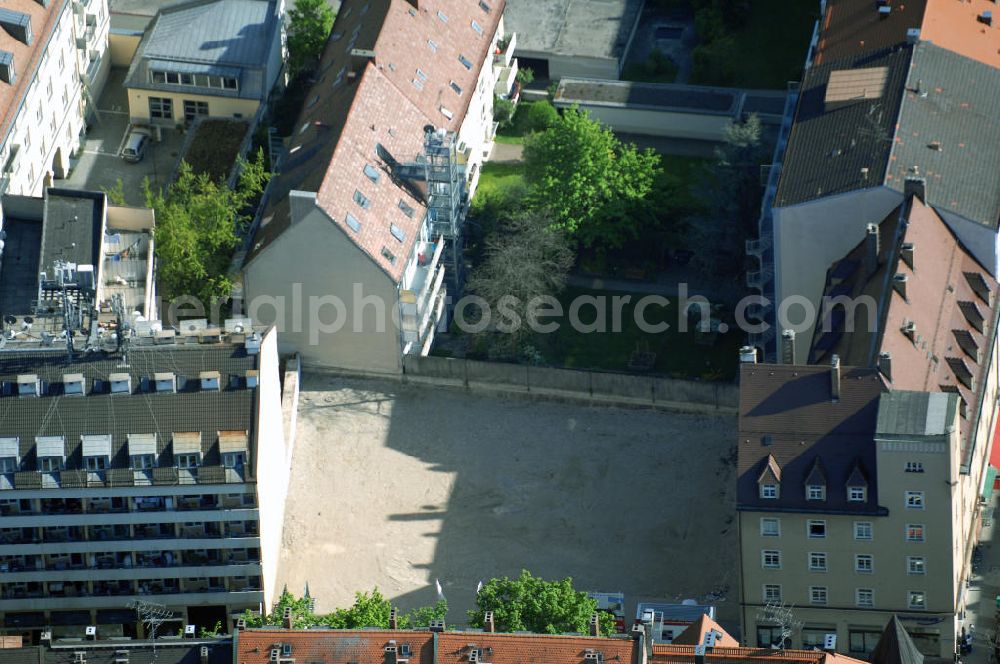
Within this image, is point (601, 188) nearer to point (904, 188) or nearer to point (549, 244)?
point (549, 244)

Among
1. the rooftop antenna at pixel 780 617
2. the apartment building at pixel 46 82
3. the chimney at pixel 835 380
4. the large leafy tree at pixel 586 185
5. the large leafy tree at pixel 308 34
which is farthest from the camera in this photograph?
the large leafy tree at pixel 308 34

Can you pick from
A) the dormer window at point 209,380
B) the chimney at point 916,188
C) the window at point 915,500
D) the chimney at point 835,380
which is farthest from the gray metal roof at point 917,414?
the dormer window at point 209,380

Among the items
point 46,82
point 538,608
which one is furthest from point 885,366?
point 46,82

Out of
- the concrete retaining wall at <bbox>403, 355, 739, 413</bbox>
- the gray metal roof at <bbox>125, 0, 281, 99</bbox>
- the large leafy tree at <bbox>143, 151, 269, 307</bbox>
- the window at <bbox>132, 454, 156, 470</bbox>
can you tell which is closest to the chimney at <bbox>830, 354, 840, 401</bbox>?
the concrete retaining wall at <bbox>403, 355, 739, 413</bbox>

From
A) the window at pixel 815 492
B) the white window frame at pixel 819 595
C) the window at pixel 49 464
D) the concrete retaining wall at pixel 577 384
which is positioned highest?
the concrete retaining wall at pixel 577 384

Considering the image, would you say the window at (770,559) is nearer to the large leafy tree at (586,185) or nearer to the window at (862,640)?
the window at (862,640)

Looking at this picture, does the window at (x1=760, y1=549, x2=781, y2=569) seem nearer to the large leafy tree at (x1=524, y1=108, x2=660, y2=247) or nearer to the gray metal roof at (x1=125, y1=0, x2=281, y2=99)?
the large leafy tree at (x1=524, y1=108, x2=660, y2=247)

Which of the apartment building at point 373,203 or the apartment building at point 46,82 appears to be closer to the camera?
the apartment building at point 373,203
